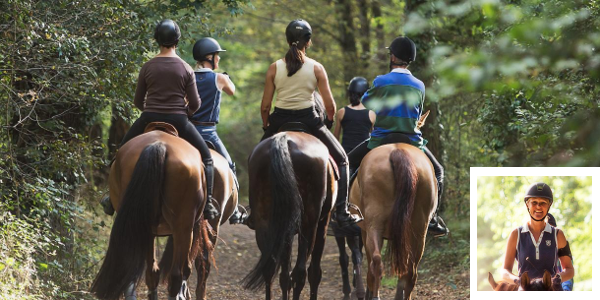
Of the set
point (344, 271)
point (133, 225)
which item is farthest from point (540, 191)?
point (344, 271)

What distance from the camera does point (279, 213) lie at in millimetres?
7836

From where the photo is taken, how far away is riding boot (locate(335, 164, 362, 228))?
344 inches

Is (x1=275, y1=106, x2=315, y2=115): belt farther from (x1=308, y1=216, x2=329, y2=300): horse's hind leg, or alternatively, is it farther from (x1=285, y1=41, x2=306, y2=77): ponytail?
(x1=308, y1=216, x2=329, y2=300): horse's hind leg

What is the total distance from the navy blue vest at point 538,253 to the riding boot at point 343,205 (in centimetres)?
366

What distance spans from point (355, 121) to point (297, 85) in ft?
9.86

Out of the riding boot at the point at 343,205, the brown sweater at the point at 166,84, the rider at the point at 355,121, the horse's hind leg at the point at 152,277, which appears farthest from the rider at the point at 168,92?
the rider at the point at 355,121

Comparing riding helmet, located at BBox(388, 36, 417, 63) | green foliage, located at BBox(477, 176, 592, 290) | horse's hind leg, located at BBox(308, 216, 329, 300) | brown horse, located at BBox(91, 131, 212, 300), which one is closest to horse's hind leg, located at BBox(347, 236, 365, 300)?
horse's hind leg, located at BBox(308, 216, 329, 300)

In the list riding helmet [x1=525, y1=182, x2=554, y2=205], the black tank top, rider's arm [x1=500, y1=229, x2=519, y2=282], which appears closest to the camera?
riding helmet [x1=525, y1=182, x2=554, y2=205]

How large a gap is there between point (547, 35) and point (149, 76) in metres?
5.67

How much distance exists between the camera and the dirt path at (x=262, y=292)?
469 inches

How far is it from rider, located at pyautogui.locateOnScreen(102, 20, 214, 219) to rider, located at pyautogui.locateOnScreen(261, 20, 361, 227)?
1099 mm

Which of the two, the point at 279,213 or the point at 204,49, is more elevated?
the point at 204,49

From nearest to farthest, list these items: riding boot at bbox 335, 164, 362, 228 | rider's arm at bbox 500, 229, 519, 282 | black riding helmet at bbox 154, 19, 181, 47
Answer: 1. rider's arm at bbox 500, 229, 519, 282
2. black riding helmet at bbox 154, 19, 181, 47
3. riding boot at bbox 335, 164, 362, 228

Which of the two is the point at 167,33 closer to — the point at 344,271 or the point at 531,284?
the point at 531,284
